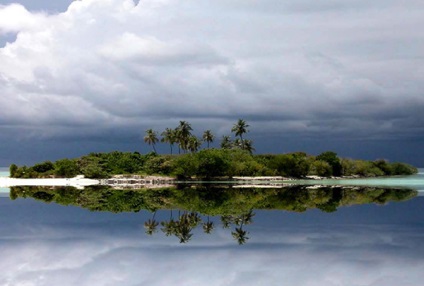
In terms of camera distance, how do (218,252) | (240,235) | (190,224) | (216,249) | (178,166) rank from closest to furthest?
(218,252) → (216,249) → (240,235) → (190,224) → (178,166)

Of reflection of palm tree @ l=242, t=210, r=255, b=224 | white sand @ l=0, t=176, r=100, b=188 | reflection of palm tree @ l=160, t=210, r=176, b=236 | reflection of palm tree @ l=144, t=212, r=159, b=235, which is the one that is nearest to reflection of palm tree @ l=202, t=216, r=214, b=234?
reflection of palm tree @ l=160, t=210, r=176, b=236

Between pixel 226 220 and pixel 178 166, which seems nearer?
pixel 226 220

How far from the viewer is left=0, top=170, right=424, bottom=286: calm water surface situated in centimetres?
2023

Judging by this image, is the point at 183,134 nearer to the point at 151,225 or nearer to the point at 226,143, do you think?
the point at 226,143

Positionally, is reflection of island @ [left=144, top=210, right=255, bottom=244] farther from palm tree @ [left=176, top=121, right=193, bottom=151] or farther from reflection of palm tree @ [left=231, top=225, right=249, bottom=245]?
palm tree @ [left=176, top=121, right=193, bottom=151]

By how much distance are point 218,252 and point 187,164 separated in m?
Answer: 94.3

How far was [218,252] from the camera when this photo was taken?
2583cm

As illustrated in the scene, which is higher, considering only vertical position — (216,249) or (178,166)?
(178,166)

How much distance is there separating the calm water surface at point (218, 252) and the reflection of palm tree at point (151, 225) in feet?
1.13

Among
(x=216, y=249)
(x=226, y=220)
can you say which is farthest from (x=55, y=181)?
(x=216, y=249)

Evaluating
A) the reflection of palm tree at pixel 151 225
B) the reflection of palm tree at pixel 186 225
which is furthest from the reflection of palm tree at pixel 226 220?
the reflection of palm tree at pixel 151 225

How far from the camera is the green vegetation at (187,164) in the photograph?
118750mm

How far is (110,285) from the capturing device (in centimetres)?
1911

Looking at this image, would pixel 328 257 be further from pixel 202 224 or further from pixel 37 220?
pixel 37 220
